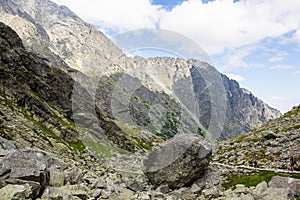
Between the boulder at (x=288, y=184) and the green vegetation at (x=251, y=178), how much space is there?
273 centimetres

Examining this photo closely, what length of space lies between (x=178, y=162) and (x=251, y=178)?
29.6 ft

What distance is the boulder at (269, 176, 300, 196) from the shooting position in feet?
81.0

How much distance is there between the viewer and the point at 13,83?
76.0 metres

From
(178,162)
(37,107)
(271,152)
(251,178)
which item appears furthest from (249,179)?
(37,107)

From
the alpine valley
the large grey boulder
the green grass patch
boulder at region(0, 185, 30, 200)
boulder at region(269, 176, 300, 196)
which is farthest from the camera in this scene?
the large grey boulder

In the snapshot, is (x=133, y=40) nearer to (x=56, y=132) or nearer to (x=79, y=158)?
(x=79, y=158)

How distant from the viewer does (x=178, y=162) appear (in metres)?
36.0

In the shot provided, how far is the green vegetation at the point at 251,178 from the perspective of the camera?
1201 inches

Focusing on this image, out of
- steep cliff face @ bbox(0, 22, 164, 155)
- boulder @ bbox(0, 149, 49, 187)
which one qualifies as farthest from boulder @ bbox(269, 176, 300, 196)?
steep cliff face @ bbox(0, 22, 164, 155)

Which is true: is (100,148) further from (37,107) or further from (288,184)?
(288,184)

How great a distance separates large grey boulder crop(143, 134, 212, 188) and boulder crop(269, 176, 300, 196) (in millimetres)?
10688

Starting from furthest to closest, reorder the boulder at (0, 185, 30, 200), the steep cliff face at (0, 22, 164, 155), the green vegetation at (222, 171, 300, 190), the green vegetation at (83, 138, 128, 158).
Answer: the green vegetation at (83, 138, 128, 158), the steep cliff face at (0, 22, 164, 155), the green vegetation at (222, 171, 300, 190), the boulder at (0, 185, 30, 200)

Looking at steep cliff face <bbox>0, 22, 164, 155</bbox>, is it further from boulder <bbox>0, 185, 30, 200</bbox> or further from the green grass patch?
the green grass patch

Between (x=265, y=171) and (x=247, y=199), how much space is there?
12.8 m
